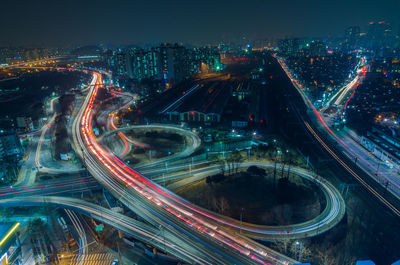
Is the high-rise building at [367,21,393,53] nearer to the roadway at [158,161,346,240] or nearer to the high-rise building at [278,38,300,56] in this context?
the high-rise building at [278,38,300,56]

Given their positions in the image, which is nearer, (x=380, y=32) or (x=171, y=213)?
(x=171, y=213)

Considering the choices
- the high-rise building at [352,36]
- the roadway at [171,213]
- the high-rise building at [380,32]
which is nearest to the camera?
the roadway at [171,213]

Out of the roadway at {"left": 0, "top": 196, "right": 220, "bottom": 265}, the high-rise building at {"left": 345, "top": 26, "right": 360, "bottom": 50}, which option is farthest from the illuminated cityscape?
the high-rise building at {"left": 345, "top": 26, "right": 360, "bottom": 50}

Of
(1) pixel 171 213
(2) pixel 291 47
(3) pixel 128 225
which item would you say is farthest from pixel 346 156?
(2) pixel 291 47

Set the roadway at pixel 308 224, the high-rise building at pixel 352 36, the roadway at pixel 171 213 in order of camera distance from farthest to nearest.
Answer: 1. the high-rise building at pixel 352 36
2. the roadway at pixel 308 224
3. the roadway at pixel 171 213

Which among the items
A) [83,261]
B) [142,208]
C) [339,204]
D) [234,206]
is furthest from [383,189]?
[83,261]

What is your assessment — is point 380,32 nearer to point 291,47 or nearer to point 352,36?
point 352,36

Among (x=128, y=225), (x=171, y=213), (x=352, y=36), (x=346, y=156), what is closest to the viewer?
(x=128, y=225)

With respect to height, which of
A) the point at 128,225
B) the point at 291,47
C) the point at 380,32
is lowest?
the point at 128,225

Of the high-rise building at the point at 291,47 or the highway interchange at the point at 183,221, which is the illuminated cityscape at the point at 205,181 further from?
the high-rise building at the point at 291,47

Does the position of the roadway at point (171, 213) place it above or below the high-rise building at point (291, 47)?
below

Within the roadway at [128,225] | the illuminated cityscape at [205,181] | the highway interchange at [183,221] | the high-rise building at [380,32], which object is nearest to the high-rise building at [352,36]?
the high-rise building at [380,32]
